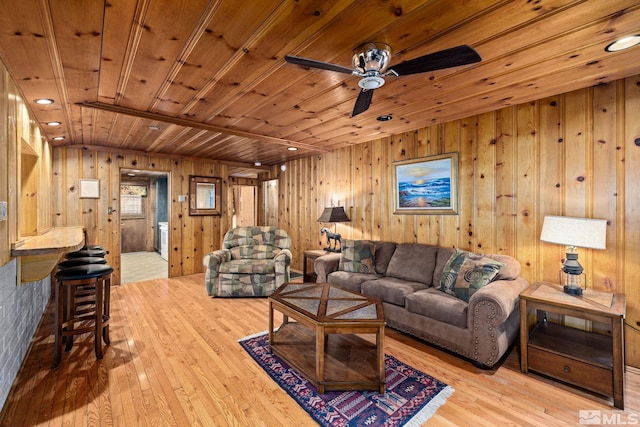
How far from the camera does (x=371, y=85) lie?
5.98ft

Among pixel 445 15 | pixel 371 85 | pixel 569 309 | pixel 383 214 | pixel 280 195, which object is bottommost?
pixel 569 309

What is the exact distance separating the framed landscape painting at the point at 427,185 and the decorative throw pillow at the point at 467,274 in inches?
29.2

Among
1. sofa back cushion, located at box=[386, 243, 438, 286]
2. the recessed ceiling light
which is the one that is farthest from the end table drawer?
the recessed ceiling light

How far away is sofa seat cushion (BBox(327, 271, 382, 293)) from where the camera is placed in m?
3.33

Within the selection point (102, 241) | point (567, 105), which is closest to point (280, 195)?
point (102, 241)

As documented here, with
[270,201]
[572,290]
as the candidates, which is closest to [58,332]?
[572,290]

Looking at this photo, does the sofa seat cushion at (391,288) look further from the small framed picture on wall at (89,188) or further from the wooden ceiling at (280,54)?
the small framed picture on wall at (89,188)

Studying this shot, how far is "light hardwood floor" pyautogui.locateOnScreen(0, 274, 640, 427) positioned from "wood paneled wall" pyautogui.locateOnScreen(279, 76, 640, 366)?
0.92 m

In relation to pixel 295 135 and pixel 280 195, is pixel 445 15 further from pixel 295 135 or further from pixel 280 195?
pixel 280 195

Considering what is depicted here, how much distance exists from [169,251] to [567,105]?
5.96 m

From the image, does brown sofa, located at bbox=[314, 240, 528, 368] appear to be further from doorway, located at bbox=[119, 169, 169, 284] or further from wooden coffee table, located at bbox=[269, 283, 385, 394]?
doorway, located at bbox=[119, 169, 169, 284]

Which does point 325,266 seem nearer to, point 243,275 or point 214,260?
point 243,275

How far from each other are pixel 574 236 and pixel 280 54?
2.60m

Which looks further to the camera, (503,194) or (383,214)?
(383,214)
